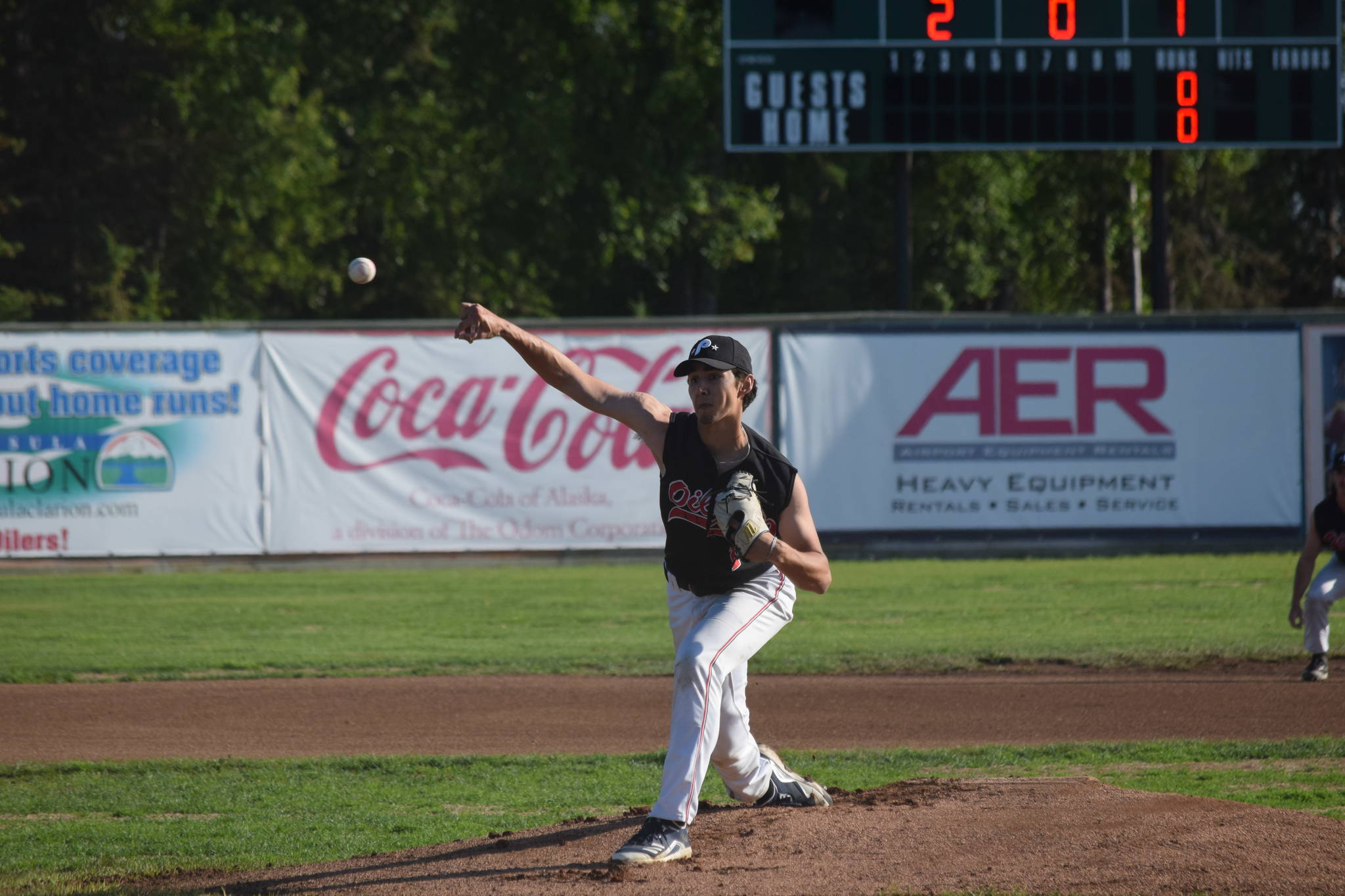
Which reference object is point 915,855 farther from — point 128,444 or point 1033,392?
point 128,444

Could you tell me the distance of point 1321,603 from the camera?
9.61 m

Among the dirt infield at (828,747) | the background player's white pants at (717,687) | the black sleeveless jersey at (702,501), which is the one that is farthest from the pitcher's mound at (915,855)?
the black sleeveless jersey at (702,501)

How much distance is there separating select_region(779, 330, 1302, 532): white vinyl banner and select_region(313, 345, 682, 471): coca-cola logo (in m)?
2.29

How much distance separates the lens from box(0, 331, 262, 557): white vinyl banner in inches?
632

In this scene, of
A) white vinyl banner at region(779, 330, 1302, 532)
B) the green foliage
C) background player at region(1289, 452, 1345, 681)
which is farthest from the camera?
the green foliage

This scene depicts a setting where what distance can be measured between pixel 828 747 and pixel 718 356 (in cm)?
354

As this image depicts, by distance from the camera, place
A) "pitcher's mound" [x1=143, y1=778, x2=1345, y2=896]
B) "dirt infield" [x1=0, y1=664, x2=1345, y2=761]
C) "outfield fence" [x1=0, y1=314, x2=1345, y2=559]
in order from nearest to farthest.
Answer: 1. "pitcher's mound" [x1=143, y1=778, x2=1345, y2=896]
2. "dirt infield" [x1=0, y1=664, x2=1345, y2=761]
3. "outfield fence" [x1=0, y1=314, x2=1345, y2=559]

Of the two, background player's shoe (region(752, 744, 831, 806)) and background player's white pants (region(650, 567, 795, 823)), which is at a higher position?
background player's white pants (region(650, 567, 795, 823))

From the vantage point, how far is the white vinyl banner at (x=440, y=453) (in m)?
16.6

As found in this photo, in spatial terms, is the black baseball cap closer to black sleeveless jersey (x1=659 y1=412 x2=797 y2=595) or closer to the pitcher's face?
the pitcher's face

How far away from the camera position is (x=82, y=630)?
1245 cm

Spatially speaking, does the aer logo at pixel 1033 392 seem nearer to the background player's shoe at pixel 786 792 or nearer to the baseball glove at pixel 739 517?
the background player's shoe at pixel 786 792

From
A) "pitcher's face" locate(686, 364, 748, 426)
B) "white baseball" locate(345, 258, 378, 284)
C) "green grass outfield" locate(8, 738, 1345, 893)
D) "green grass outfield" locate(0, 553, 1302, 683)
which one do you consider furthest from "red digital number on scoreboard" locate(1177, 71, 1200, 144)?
"pitcher's face" locate(686, 364, 748, 426)

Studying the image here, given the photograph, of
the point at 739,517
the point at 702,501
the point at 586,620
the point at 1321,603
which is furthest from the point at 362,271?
the point at 1321,603
